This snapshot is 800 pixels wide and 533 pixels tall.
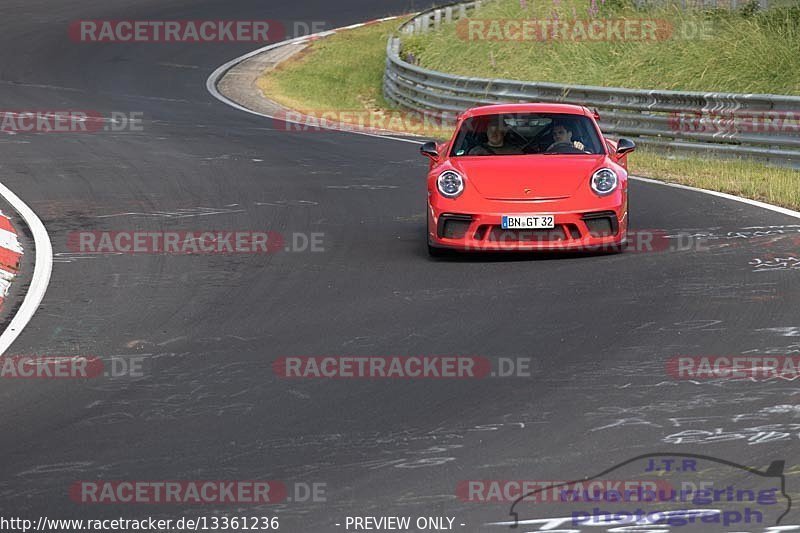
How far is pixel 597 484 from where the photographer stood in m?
5.47

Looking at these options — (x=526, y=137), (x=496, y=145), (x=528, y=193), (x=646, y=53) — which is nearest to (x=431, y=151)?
(x=496, y=145)

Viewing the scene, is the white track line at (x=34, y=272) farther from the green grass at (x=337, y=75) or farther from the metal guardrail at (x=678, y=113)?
the green grass at (x=337, y=75)

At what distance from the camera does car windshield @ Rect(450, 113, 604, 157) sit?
11719 mm

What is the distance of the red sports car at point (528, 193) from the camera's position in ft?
35.3

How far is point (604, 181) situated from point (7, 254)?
4.90 meters

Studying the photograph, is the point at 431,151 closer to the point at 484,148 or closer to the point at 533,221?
the point at 484,148

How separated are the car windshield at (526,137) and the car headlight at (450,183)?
0.58 m

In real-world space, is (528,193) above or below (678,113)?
below

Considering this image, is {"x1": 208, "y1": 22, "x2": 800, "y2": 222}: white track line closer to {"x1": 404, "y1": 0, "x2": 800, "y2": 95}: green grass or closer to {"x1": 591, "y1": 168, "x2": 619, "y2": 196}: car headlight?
{"x1": 591, "y1": 168, "x2": 619, "y2": 196}: car headlight

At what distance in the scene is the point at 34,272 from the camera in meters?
10.7

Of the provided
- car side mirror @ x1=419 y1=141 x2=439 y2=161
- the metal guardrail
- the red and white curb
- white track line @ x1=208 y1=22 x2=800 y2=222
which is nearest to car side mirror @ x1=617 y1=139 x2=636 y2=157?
car side mirror @ x1=419 y1=141 x2=439 y2=161

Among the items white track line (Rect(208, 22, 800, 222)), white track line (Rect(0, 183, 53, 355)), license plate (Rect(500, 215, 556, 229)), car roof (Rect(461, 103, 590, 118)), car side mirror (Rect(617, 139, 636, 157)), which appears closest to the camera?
white track line (Rect(0, 183, 53, 355))

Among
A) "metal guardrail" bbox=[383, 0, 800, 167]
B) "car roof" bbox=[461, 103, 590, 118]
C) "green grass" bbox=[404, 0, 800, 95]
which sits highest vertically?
"green grass" bbox=[404, 0, 800, 95]

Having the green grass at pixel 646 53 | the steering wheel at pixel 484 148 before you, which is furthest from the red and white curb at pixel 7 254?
the green grass at pixel 646 53
